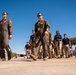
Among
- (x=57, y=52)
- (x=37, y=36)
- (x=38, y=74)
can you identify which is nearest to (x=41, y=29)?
(x=37, y=36)

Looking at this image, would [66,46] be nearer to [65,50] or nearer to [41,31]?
[65,50]

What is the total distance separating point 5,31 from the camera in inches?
424

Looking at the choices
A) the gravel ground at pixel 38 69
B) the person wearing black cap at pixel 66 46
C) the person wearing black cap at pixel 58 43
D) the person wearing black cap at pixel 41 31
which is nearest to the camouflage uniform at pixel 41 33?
the person wearing black cap at pixel 41 31

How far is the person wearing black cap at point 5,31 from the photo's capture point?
10.7 metres

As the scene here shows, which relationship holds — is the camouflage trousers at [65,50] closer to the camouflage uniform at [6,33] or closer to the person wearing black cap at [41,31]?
the person wearing black cap at [41,31]

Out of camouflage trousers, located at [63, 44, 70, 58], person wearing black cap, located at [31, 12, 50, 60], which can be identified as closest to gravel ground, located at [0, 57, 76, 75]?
person wearing black cap, located at [31, 12, 50, 60]

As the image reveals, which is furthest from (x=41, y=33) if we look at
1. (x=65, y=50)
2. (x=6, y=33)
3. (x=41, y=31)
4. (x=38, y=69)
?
(x=65, y=50)

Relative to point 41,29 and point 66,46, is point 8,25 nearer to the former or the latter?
point 41,29

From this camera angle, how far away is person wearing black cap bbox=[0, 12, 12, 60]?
10.7m

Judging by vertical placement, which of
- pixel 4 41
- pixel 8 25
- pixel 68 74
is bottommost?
pixel 68 74

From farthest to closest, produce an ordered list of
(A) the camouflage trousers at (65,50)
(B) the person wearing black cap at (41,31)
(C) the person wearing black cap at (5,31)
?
(A) the camouflage trousers at (65,50)
(C) the person wearing black cap at (5,31)
(B) the person wearing black cap at (41,31)

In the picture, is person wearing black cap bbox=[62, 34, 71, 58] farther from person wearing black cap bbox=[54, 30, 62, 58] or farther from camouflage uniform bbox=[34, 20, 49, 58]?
camouflage uniform bbox=[34, 20, 49, 58]

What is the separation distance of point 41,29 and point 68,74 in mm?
5676

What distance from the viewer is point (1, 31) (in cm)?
1086
